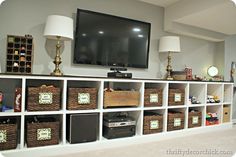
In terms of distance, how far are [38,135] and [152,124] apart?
53.8 inches

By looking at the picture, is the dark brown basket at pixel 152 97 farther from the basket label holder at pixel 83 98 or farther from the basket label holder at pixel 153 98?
the basket label holder at pixel 83 98

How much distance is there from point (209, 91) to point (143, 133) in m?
1.68

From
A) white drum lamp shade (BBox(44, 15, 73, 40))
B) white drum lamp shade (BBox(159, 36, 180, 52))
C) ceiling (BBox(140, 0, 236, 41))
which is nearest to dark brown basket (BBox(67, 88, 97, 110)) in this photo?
white drum lamp shade (BBox(44, 15, 73, 40))

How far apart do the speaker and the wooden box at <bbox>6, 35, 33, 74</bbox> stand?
70 cm

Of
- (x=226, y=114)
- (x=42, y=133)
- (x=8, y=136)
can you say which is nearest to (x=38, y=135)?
(x=42, y=133)

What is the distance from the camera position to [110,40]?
2576 millimetres

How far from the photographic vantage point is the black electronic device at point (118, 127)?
2237 millimetres

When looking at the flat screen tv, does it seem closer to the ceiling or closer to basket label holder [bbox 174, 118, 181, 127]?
the ceiling

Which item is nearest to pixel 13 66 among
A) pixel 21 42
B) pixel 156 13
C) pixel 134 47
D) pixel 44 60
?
pixel 21 42

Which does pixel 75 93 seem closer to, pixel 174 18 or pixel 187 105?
pixel 187 105

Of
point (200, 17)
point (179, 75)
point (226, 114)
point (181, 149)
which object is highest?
point (200, 17)

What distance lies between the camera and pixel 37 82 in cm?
229

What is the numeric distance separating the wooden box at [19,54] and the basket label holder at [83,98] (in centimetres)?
60

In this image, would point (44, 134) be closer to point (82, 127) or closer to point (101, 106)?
point (82, 127)
